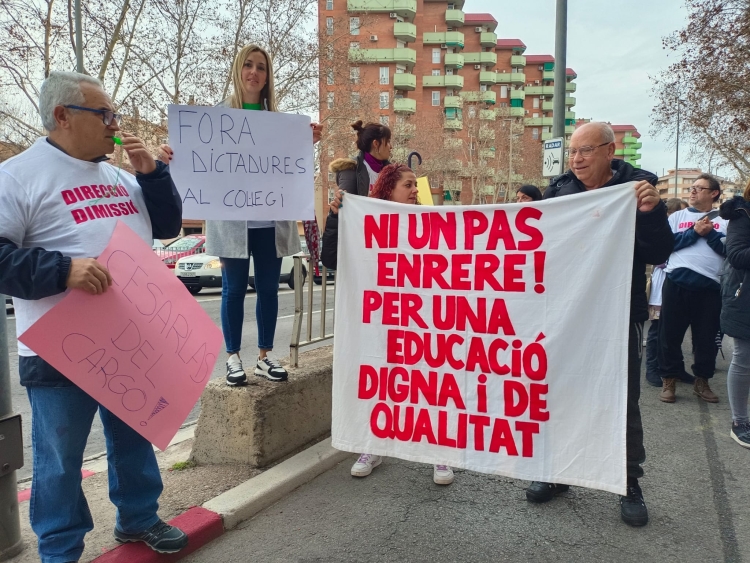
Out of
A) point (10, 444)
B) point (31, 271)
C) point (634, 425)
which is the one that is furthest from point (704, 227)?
point (10, 444)

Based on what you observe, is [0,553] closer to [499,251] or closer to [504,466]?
[504,466]

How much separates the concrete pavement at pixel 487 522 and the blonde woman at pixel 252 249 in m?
0.87

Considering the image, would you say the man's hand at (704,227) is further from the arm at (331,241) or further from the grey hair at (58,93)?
the grey hair at (58,93)

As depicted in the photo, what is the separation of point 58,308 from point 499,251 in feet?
6.16

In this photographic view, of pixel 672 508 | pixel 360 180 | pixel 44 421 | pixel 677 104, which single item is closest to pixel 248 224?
pixel 360 180

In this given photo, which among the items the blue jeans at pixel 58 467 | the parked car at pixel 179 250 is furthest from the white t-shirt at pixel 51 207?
the parked car at pixel 179 250

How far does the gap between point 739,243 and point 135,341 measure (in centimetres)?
379

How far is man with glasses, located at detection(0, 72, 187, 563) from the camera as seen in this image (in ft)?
6.30

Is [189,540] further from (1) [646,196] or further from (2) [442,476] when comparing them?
(1) [646,196]

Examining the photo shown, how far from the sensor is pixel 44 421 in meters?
2.07

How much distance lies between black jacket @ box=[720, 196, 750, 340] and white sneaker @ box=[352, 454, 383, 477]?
264 centimetres

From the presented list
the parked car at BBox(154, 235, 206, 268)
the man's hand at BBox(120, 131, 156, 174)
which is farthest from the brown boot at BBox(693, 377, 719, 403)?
the parked car at BBox(154, 235, 206, 268)

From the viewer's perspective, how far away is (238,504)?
111 inches

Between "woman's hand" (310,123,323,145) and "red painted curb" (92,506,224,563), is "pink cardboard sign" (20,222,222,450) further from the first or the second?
"woman's hand" (310,123,323,145)
